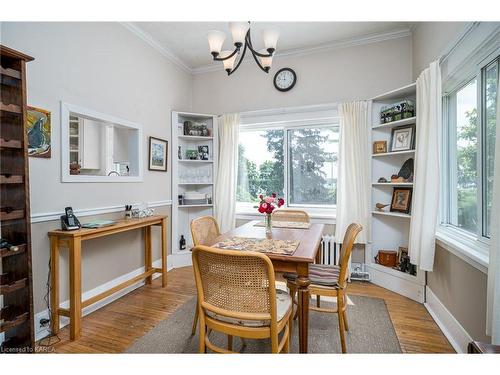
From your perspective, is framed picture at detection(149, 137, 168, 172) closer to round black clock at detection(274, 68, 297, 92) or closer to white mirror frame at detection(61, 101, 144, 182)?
white mirror frame at detection(61, 101, 144, 182)

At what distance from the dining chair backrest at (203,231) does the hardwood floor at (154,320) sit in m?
0.82

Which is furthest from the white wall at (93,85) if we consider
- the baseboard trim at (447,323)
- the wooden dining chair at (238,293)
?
the baseboard trim at (447,323)

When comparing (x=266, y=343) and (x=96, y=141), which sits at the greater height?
(x=96, y=141)

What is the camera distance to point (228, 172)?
353 centimetres

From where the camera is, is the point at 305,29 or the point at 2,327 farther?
the point at 305,29

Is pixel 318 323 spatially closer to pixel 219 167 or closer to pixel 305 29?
pixel 219 167

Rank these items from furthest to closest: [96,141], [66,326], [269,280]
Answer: [96,141]
[66,326]
[269,280]

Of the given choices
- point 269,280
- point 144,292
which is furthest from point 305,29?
point 144,292

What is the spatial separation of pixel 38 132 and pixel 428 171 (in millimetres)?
3215

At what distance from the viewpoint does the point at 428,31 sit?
240 cm

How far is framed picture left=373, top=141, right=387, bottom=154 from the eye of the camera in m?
2.85

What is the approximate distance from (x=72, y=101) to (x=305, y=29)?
2588 millimetres

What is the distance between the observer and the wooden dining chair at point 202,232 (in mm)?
1899

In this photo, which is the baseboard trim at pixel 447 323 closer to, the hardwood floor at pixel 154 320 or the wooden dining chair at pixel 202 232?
the hardwood floor at pixel 154 320
